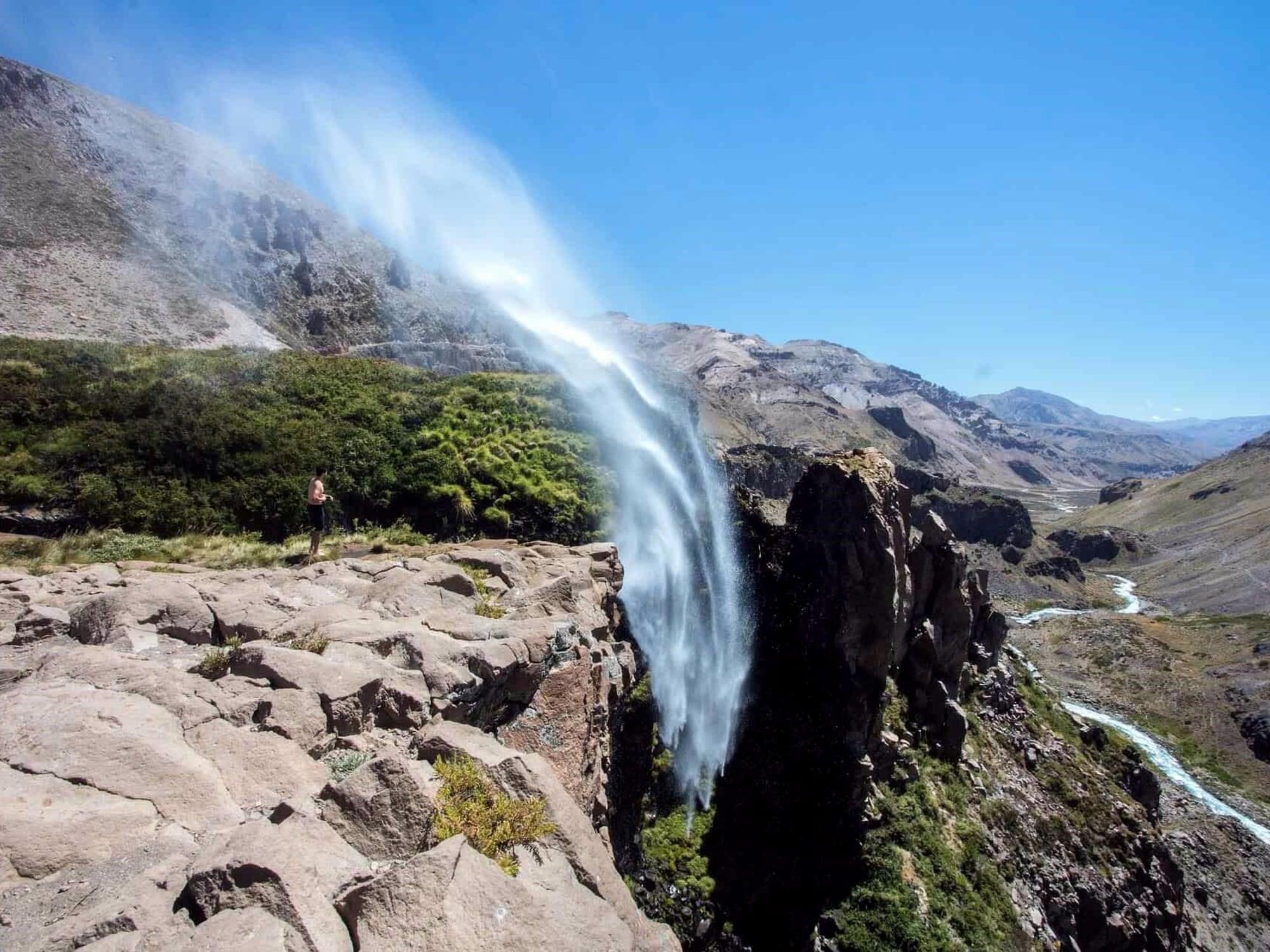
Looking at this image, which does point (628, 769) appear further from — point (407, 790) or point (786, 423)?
point (786, 423)

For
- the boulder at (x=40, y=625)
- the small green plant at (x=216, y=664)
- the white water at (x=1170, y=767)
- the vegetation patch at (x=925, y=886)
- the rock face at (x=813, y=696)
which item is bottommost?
the white water at (x=1170, y=767)

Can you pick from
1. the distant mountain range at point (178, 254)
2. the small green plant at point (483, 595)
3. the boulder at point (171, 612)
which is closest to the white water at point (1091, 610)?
the distant mountain range at point (178, 254)

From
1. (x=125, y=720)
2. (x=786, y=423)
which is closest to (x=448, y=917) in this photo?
(x=125, y=720)

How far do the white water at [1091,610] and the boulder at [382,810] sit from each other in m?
102

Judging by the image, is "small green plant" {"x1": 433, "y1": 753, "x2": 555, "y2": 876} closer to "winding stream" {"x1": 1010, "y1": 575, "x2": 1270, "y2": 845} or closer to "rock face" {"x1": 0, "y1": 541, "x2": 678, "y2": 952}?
"rock face" {"x1": 0, "y1": 541, "x2": 678, "y2": 952}

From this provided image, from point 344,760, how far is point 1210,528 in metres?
190

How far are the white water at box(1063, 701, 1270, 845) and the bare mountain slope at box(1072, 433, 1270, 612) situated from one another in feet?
179

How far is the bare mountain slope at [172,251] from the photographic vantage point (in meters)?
57.8

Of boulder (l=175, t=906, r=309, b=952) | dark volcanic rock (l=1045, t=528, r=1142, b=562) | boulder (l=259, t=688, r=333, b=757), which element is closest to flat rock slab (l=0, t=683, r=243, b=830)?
boulder (l=259, t=688, r=333, b=757)

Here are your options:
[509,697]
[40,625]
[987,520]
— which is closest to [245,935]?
[509,697]

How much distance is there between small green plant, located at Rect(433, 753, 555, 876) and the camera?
206 inches

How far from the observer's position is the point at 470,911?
439 cm

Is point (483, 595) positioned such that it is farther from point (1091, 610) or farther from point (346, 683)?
point (1091, 610)

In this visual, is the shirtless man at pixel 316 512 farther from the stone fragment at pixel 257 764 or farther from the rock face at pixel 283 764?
the stone fragment at pixel 257 764
